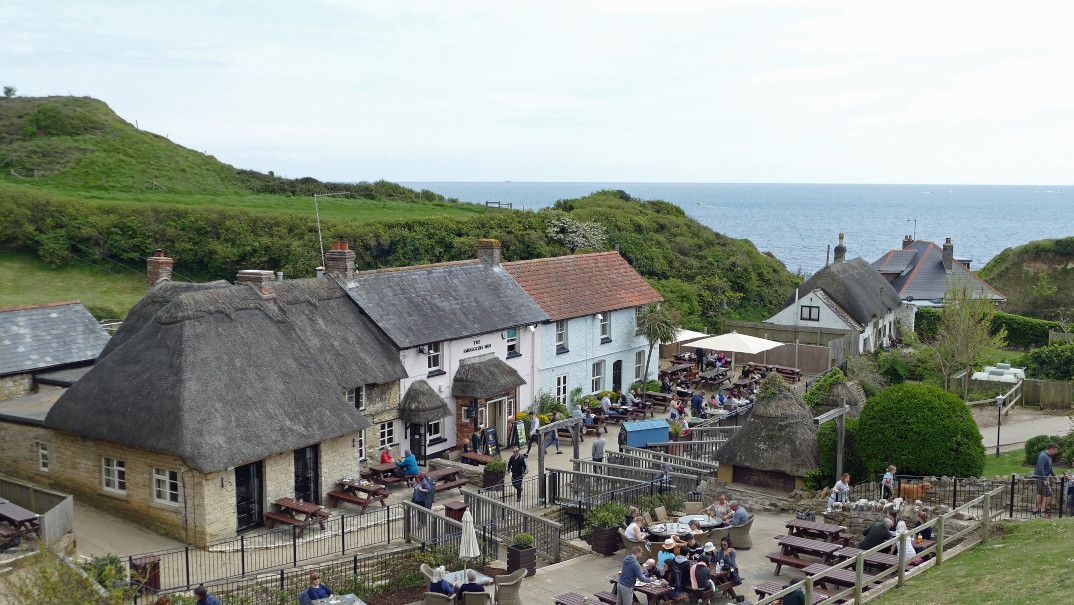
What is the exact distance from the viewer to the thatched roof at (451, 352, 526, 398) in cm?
2800

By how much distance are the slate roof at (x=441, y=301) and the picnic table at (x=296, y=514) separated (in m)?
6.94

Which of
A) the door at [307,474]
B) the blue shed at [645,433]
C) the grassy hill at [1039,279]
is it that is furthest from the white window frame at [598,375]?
the grassy hill at [1039,279]

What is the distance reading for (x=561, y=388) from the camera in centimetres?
3309

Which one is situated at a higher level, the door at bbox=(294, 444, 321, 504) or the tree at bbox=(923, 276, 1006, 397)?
the tree at bbox=(923, 276, 1006, 397)

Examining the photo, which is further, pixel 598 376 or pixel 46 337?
pixel 598 376

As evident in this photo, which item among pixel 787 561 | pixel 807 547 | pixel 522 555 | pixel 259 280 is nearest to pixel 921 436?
pixel 807 547

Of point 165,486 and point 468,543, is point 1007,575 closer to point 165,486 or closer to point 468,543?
point 468,543

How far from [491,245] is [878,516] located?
19.0m

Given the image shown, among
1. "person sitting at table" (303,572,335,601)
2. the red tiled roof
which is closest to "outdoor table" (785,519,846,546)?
"person sitting at table" (303,572,335,601)

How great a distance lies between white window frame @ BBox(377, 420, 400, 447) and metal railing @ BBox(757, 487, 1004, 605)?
587 inches

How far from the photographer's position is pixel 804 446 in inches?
872

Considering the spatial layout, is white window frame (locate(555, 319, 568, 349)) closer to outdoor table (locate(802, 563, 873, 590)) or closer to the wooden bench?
the wooden bench

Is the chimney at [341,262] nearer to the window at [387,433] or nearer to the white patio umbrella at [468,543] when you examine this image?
the window at [387,433]

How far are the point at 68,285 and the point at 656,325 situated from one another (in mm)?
32576
